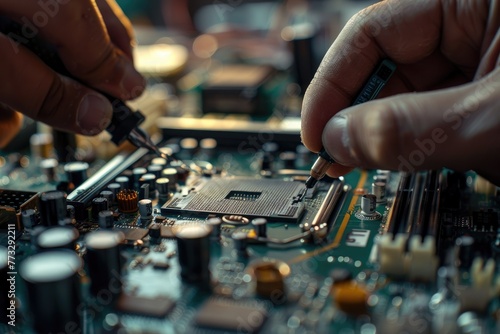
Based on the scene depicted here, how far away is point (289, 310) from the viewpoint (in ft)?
4.26

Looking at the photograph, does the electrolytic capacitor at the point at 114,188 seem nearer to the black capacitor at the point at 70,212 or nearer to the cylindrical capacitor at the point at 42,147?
the black capacitor at the point at 70,212

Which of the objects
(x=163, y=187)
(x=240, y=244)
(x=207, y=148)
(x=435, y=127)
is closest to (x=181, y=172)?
(x=163, y=187)

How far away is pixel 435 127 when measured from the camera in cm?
149

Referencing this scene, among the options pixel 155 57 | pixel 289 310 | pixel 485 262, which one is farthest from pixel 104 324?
pixel 155 57

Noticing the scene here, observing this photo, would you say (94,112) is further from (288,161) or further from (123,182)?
(288,161)

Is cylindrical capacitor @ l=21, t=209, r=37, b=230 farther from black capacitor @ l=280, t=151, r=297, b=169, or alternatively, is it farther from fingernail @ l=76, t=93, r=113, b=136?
black capacitor @ l=280, t=151, r=297, b=169

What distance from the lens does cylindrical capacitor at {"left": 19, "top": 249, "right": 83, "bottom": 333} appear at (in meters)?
1.22

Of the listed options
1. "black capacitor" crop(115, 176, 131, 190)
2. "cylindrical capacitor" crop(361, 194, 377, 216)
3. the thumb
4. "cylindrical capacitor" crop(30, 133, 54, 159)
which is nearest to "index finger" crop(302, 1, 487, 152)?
"cylindrical capacitor" crop(361, 194, 377, 216)

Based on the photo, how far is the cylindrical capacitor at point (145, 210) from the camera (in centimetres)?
181

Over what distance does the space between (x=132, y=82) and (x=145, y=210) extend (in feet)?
2.31

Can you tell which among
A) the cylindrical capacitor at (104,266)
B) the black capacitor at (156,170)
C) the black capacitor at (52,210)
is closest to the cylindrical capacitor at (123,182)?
the black capacitor at (156,170)

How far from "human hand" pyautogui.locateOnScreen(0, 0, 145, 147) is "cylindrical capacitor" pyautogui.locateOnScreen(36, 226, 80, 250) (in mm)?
729

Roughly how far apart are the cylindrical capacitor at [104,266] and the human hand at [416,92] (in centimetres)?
74

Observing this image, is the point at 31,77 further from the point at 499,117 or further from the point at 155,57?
the point at 155,57
